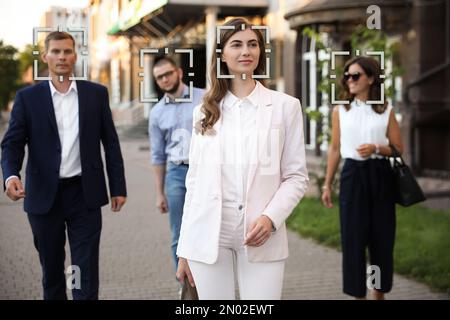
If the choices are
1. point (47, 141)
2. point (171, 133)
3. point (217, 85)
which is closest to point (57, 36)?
point (47, 141)

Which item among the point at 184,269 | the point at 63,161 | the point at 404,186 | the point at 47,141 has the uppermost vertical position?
the point at 47,141

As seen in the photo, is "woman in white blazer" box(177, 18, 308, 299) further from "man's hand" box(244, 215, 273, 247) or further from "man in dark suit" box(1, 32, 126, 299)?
"man in dark suit" box(1, 32, 126, 299)

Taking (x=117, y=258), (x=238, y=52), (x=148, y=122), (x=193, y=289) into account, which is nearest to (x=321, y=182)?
(x=117, y=258)

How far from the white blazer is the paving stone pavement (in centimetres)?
141

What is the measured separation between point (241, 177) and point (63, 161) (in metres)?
1.26

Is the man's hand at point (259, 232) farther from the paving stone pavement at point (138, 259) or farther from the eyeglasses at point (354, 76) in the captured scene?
the eyeglasses at point (354, 76)

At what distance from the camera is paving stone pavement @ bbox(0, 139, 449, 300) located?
4.06m

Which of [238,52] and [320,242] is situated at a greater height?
[238,52]

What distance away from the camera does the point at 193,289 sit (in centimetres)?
327

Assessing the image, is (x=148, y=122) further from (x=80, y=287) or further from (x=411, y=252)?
(x=411, y=252)

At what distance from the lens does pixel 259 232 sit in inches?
97.0

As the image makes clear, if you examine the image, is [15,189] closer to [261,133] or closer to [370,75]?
[261,133]

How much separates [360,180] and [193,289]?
1.57 meters

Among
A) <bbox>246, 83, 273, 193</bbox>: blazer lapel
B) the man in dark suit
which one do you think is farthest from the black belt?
<bbox>246, 83, 273, 193</bbox>: blazer lapel
